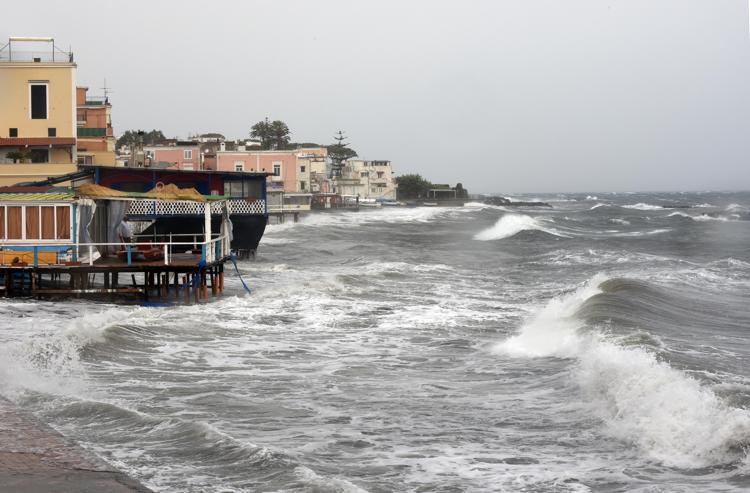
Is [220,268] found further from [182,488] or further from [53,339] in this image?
[182,488]

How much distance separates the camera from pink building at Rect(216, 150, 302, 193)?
8156cm

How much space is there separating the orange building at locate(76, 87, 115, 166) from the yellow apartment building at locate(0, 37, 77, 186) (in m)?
5.77

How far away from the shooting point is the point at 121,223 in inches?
1099

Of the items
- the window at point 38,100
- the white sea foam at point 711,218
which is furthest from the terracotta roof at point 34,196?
the white sea foam at point 711,218

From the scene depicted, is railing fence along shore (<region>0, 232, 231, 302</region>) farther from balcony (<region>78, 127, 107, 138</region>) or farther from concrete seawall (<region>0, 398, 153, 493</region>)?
balcony (<region>78, 127, 107, 138</region>)

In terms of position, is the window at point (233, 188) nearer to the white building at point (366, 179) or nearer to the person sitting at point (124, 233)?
the person sitting at point (124, 233)

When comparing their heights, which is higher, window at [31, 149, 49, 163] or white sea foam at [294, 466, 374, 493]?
window at [31, 149, 49, 163]

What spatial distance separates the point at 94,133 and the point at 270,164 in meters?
33.5

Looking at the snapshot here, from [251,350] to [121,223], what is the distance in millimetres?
11859

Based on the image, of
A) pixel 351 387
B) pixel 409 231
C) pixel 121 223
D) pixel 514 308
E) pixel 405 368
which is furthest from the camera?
pixel 409 231

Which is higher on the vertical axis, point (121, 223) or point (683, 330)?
point (121, 223)

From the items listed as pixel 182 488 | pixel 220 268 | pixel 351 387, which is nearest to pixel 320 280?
pixel 220 268

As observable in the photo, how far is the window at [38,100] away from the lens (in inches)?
1716

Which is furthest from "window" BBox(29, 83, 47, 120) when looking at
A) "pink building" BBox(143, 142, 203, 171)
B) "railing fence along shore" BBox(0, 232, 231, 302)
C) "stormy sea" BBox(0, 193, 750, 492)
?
"pink building" BBox(143, 142, 203, 171)
